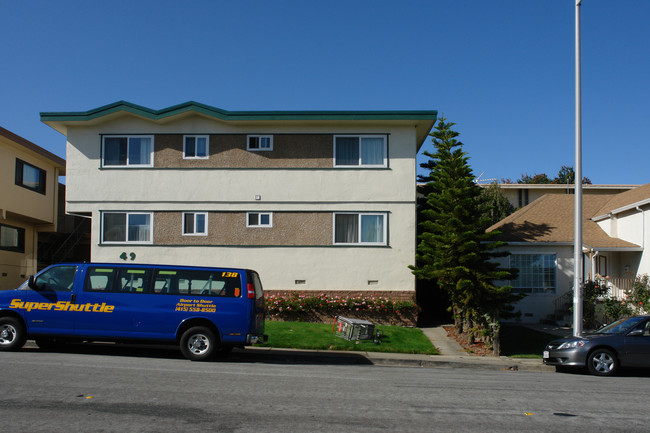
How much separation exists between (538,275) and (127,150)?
16214mm

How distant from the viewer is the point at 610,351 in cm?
1315

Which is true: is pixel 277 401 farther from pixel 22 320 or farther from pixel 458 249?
pixel 458 249

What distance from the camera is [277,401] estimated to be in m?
8.16

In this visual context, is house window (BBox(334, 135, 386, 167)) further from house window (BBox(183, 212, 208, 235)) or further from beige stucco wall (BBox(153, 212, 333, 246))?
house window (BBox(183, 212, 208, 235))

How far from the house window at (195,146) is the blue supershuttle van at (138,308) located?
8740mm

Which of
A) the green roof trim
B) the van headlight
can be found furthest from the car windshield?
the green roof trim

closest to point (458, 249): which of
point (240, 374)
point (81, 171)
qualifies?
point (240, 374)

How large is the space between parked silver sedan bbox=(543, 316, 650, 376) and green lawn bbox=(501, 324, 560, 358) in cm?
253

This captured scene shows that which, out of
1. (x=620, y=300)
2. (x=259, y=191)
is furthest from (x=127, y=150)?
(x=620, y=300)

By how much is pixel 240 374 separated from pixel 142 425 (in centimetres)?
422

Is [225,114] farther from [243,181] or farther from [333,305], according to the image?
[333,305]

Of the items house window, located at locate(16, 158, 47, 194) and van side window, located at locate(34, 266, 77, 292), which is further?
house window, located at locate(16, 158, 47, 194)

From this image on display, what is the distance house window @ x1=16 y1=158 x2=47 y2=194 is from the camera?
24.9m

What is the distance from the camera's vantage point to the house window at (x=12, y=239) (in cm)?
2457
